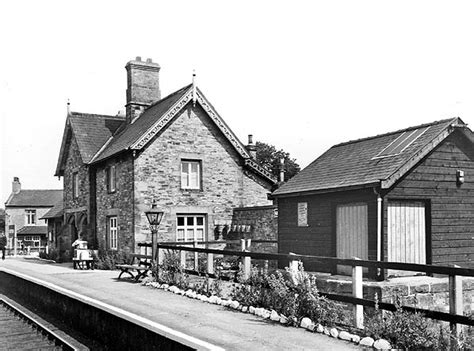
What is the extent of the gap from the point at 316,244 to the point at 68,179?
59.1 feet

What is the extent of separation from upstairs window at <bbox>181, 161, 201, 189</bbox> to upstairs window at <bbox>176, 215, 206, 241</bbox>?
4.32ft

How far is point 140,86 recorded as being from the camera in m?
25.9

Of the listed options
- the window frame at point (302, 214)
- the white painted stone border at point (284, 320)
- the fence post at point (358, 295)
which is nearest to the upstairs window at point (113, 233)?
the window frame at point (302, 214)

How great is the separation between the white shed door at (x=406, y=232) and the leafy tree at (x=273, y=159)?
48.3 metres

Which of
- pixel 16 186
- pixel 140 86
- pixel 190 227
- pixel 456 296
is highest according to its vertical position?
pixel 140 86

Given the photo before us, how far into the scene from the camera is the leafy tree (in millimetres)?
62844

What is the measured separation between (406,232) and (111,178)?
14.4 metres

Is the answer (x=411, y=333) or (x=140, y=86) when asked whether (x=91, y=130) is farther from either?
(x=411, y=333)

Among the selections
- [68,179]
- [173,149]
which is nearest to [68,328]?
[173,149]

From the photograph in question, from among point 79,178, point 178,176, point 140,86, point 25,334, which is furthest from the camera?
point 79,178

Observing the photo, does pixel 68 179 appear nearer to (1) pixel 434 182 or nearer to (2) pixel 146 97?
(2) pixel 146 97

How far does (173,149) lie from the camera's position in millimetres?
A: 22562

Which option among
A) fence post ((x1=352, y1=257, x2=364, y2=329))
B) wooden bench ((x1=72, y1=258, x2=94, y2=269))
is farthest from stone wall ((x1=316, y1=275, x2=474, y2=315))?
wooden bench ((x1=72, y1=258, x2=94, y2=269))

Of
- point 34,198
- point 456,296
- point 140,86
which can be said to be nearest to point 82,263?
point 140,86
